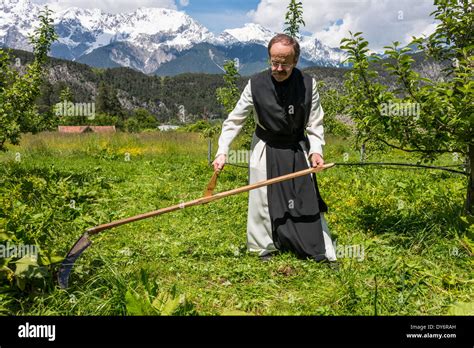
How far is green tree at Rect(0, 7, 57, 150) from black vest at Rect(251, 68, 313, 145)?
17.1ft

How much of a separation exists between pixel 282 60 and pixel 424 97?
5.56 ft

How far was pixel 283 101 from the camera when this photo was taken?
15.4 feet

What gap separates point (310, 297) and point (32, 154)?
14287 mm

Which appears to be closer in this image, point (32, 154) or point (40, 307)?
point (40, 307)

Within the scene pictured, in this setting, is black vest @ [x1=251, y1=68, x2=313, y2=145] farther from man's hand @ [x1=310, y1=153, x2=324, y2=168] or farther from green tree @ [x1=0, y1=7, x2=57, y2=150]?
green tree @ [x1=0, y1=7, x2=57, y2=150]

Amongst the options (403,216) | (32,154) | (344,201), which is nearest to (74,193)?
(344,201)

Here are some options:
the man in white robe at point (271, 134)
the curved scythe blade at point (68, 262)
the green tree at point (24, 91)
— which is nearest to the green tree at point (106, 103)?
the green tree at point (24, 91)

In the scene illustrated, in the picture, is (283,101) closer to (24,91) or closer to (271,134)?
(271,134)

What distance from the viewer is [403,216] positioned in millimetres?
6109

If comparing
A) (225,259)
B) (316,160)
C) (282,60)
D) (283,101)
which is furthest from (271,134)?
(225,259)

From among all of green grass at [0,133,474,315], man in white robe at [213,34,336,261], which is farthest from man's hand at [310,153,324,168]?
green grass at [0,133,474,315]

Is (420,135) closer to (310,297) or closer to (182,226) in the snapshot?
(310,297)

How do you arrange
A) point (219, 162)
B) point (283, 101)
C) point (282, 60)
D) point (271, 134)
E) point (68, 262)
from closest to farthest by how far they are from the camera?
point (68, 262) → point (282, 60) → point (219, 162) → point (283, 101) → point (271, 134)

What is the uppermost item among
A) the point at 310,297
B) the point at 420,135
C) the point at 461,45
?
the point at 461,45
